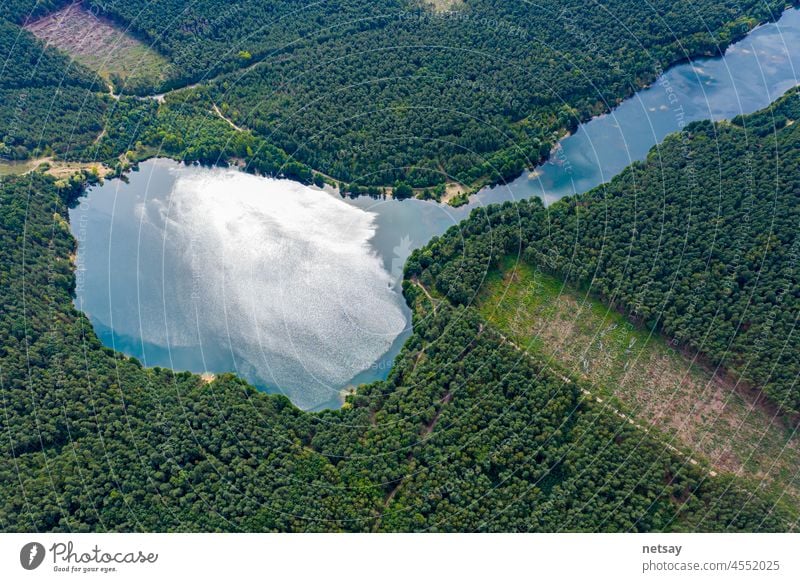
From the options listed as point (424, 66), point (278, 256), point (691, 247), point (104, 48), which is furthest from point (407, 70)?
point (104, 48)

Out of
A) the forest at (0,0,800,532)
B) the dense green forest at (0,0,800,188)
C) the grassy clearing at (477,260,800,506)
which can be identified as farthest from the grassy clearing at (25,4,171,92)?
the grassy clearing at (477,260,800,506)

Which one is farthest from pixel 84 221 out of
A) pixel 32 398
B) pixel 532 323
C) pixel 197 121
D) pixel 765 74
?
pixel 765 74

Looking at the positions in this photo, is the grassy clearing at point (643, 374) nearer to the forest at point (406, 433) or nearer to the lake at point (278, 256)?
the forest at point (406, 433)

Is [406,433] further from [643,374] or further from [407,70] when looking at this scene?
[407,70]

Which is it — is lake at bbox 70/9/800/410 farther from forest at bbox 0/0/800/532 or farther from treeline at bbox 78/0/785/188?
treeline at bbox 78/0/785/188

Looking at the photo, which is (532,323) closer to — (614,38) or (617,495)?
(617,495)

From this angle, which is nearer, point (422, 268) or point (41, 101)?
point (422, 268)
